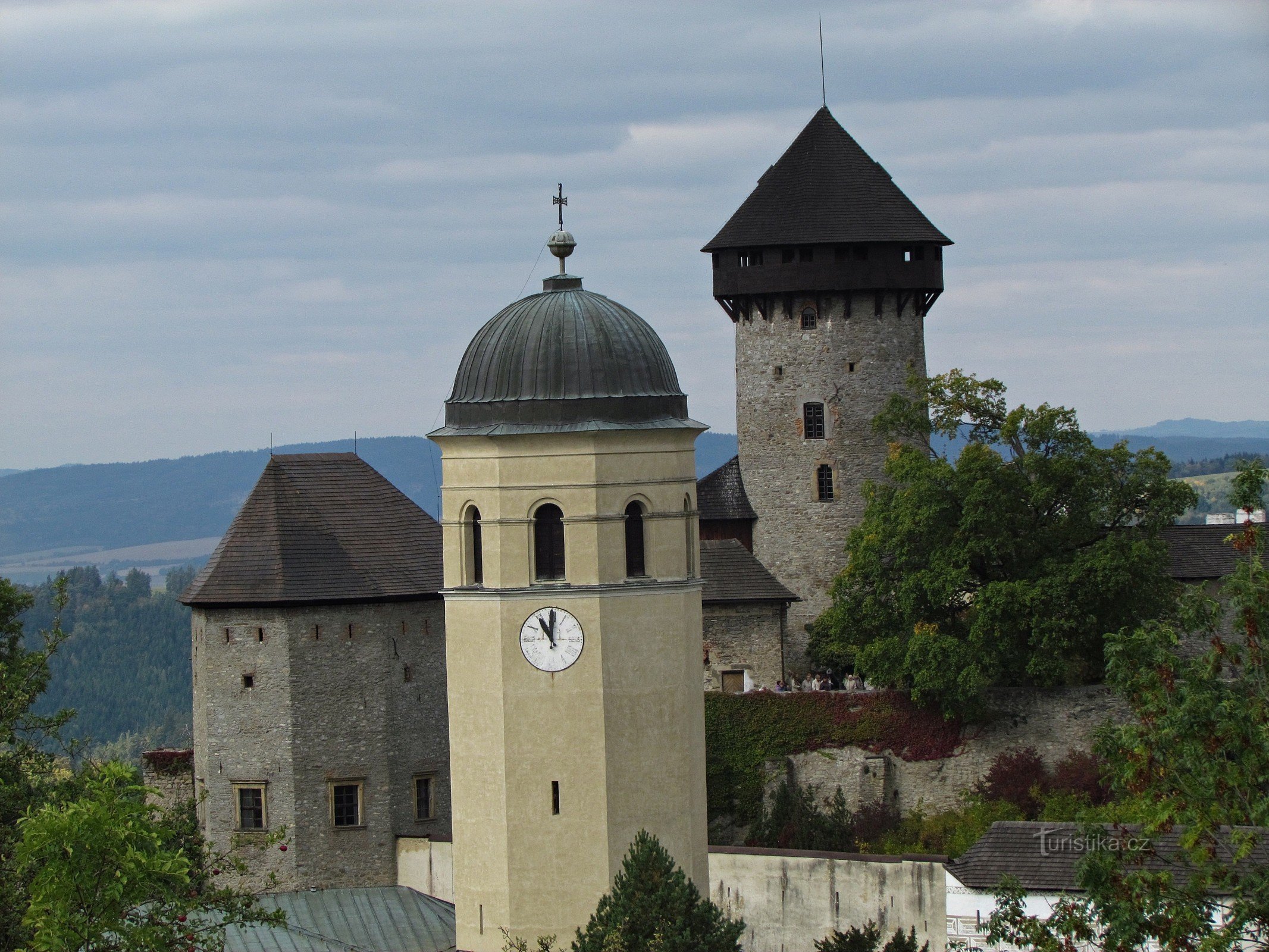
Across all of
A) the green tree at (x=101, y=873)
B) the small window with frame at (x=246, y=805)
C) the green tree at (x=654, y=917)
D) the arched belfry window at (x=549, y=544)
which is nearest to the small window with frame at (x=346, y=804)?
the small window with frame at (x=246, y=805)

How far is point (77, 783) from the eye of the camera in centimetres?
2798

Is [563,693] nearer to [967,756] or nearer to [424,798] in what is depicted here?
[424,798]

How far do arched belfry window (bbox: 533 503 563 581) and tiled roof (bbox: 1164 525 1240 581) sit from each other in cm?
2201

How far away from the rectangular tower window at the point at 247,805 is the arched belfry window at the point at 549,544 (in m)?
14.4

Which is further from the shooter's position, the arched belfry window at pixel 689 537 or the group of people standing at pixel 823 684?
the group of people standing at pixel 823 684

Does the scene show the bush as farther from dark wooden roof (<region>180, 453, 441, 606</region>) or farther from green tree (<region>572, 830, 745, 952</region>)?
green tree (<region>572, 830, 745, 952</region>)

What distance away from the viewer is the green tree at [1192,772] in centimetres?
2288

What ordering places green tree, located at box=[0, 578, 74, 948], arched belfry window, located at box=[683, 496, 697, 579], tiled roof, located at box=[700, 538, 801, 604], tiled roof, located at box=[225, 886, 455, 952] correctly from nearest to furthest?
green tree, located at box=[0, 578, 74, 948] → arched belfry window, located at box=[683, 496, 697, 579] → tiled roof, located at box=[225, 886, 455, 952] → tiled roof, located at box=[700, 538, 801, 604]

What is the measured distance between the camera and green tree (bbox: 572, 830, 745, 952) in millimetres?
27688

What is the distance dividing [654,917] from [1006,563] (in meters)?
19.4

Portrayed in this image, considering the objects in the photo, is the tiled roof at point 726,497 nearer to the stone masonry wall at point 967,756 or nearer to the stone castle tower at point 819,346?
the stone castle tower at point 819,346

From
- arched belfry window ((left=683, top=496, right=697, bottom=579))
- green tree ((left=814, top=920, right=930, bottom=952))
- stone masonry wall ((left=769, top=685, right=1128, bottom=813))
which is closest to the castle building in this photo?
stone masonry wall ((left=769, top=685, right=1128, bottom=813))

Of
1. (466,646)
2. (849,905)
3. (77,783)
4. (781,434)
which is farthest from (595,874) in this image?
(781,434)

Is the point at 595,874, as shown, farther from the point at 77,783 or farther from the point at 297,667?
the point at 297,667
